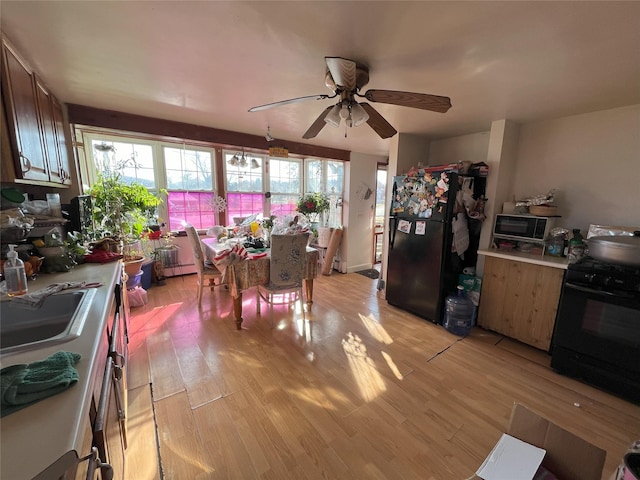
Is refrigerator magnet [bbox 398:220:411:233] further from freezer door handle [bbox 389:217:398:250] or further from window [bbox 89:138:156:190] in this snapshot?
window [bbox 89:138:156:190]

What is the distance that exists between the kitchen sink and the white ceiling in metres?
1.35

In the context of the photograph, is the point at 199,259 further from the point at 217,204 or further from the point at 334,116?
the point at 334,116

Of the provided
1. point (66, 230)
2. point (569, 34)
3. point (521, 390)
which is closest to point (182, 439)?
point (66, 230)

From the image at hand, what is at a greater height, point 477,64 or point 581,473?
point 477,64

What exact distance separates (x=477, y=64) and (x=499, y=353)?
2366 millimetres

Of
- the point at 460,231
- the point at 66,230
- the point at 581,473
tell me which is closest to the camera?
the point at 581,473

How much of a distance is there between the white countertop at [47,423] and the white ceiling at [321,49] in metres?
1.44

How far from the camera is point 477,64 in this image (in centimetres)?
156

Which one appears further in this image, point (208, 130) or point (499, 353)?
point (208, 130)

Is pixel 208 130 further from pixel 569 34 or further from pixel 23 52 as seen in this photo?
pixel 569 34

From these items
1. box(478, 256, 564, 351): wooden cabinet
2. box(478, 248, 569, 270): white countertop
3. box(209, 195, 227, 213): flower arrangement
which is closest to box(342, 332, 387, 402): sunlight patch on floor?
box(478, 256, 564, 351): wooden cabinet

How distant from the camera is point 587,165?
239 centimetres

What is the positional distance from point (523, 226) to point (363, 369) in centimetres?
209

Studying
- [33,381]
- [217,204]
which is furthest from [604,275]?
[217,204]
